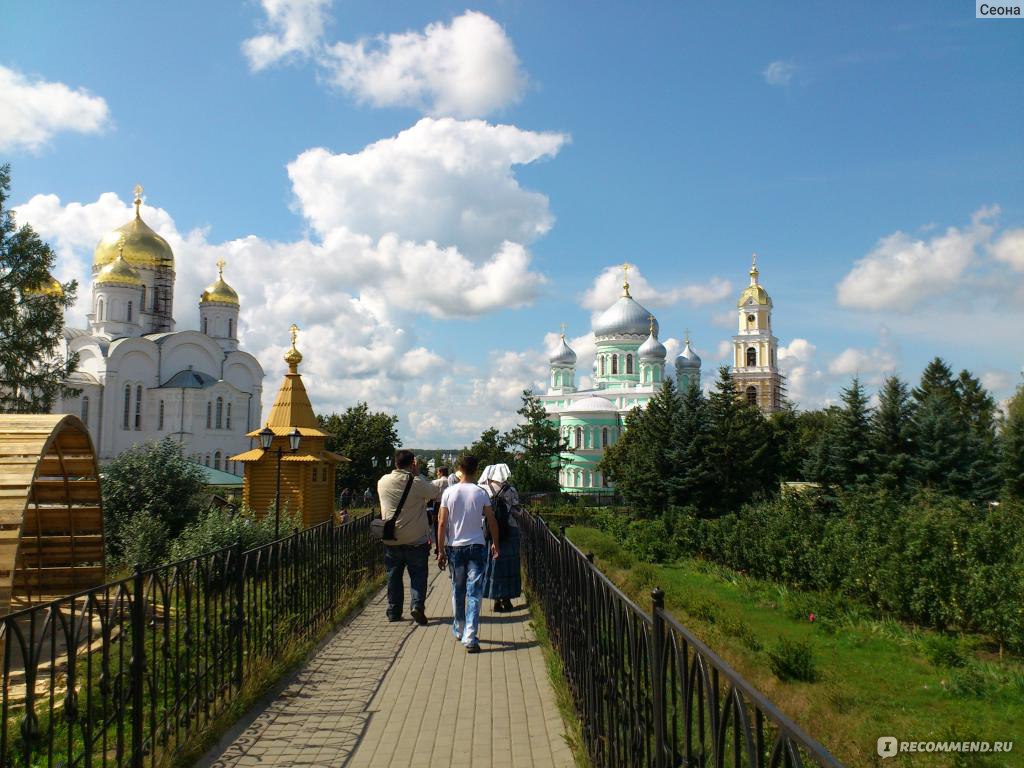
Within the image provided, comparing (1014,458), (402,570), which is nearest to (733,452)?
(1014,458)

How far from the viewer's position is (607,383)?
60.6m

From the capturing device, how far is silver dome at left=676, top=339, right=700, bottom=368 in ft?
210

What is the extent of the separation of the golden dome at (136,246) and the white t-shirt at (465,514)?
43.3 meters

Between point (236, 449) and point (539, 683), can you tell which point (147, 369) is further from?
point (539, 683)

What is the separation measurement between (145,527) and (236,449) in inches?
1363

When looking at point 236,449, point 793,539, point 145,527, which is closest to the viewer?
point 145,527

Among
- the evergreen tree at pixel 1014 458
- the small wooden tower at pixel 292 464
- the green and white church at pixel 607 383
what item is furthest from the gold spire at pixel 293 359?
the green and white church at pixel 607 383

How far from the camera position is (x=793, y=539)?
48.8 feet

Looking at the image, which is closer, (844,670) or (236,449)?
(844,670)

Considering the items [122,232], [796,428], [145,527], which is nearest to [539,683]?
[145,527]

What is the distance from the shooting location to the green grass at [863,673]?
6375 millimetres

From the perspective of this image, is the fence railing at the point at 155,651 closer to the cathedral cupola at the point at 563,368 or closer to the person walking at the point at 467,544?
the person walking at the point at 467,544

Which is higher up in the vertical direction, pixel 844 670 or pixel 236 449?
pixel 236 449

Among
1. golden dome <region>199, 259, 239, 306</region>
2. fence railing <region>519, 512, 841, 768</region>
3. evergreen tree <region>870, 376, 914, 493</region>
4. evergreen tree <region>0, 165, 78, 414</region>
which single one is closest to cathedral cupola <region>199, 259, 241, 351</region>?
golden dome <region>199, 259, 239, 306</region>
